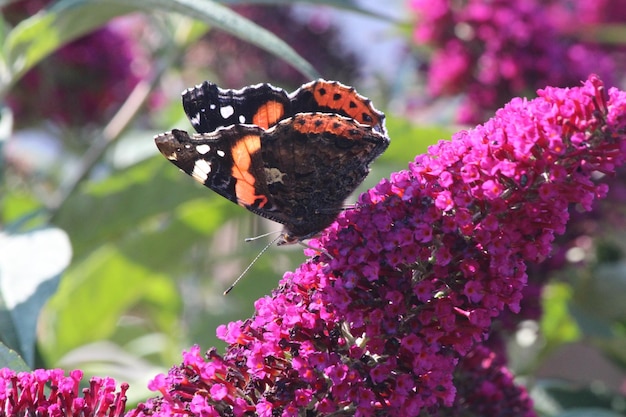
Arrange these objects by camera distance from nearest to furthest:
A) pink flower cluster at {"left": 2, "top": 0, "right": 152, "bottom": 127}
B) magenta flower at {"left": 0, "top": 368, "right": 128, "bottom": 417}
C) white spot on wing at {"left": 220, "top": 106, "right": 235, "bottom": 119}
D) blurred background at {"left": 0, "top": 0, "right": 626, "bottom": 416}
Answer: magenta flower at {"left": 0, "top": 368, "right": 128, "bottom": 417}
white spot on wing at {"left": 220, "top": 106, "right": 235, "bottom": 119}
blurred background at {"left": 0, "top": 0, "right": 626, "bottom": 416}
pink flower cluster at {"left": 2, "top": 0, "right": 152, "bottom": 127}

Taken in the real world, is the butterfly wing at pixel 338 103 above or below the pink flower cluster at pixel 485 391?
above

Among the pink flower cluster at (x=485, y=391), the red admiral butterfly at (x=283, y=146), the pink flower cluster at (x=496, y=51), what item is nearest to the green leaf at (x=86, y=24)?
the red admiral butterfly at (x=283, y=146)

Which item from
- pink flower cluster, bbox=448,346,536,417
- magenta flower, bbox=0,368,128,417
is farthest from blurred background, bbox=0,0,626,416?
pink flower cluster, bbox=448,346,536,417

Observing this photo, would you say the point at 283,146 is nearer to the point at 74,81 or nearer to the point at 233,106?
the point at 233,106

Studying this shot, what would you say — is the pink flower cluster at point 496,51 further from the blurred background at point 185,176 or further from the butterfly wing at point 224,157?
the butterfly wing at point 224,157

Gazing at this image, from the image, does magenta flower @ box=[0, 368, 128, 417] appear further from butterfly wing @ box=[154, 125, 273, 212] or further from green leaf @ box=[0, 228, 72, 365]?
butterfly wing @ box=[154, 125, 273, 212]

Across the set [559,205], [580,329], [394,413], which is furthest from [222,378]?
[580,329]

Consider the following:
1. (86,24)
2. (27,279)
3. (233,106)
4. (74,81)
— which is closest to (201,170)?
(233,106)
